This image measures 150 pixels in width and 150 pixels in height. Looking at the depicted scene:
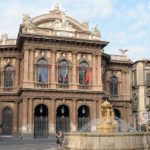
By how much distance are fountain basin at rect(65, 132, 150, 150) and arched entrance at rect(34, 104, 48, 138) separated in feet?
70.0

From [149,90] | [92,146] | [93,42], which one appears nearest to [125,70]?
[93,42]

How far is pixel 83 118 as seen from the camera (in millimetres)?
45781

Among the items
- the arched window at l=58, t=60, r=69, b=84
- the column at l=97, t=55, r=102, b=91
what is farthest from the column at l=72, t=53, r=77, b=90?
the column at l=97, t=55, r=102, b=91

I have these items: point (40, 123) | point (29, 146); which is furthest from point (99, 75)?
point (29, 146)

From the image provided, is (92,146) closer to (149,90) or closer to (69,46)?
(69,46)

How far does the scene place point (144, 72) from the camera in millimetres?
69812

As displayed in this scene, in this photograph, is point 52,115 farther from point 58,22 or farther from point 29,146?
point 29,146

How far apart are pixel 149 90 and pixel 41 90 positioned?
31289mm

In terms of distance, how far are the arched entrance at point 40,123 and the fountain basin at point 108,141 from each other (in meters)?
21.3

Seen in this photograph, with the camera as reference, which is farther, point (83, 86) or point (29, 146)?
point (83, 86)

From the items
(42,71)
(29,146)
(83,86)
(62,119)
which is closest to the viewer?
(29,146)

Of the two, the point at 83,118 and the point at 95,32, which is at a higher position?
the point at 95,32

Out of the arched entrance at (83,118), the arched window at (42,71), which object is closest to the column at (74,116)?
the arched entrance at (83,118)

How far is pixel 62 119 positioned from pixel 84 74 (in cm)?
622
